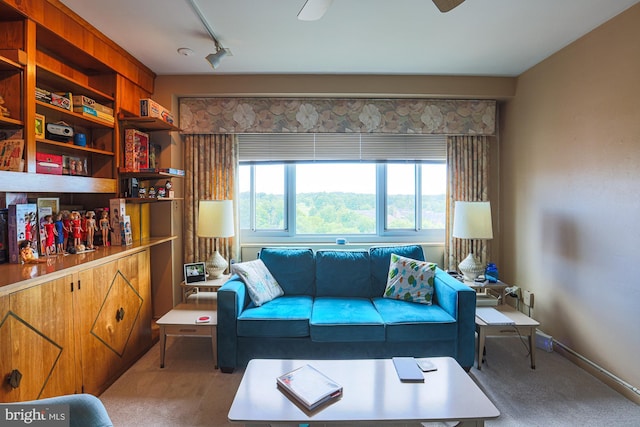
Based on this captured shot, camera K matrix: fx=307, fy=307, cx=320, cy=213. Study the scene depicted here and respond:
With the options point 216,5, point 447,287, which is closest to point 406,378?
point 447,287

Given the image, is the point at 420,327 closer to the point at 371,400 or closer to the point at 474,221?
the point at 371,400

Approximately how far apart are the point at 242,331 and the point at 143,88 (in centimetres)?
256

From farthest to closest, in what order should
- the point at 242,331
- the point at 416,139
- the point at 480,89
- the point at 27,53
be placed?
1. the point at 416,139
2. the point at 480,89
3. the point at 242,331
4. the point at 27,53

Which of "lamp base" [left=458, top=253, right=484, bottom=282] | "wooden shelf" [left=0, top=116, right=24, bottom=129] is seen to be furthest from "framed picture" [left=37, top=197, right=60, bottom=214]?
"lamp base" [left=458, top=253, right=484, bottom=282]

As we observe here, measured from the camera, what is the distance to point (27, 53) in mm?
1878

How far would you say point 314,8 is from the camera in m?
1.64

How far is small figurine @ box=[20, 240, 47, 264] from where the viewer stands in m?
1.93

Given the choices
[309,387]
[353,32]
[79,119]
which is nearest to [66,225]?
[79,119]

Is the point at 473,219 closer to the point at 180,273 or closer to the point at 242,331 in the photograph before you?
the point at 242,331

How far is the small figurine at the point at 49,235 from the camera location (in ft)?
7.08

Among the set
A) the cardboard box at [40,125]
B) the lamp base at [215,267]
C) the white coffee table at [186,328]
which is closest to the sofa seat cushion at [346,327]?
the white coffee table at [186,328]

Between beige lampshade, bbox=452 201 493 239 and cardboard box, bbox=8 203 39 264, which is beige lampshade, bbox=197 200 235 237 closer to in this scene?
cardboard box, bbox=8 203 39 264

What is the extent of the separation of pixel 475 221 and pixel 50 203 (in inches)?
142

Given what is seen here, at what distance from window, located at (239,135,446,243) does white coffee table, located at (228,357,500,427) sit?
203 centimetres
